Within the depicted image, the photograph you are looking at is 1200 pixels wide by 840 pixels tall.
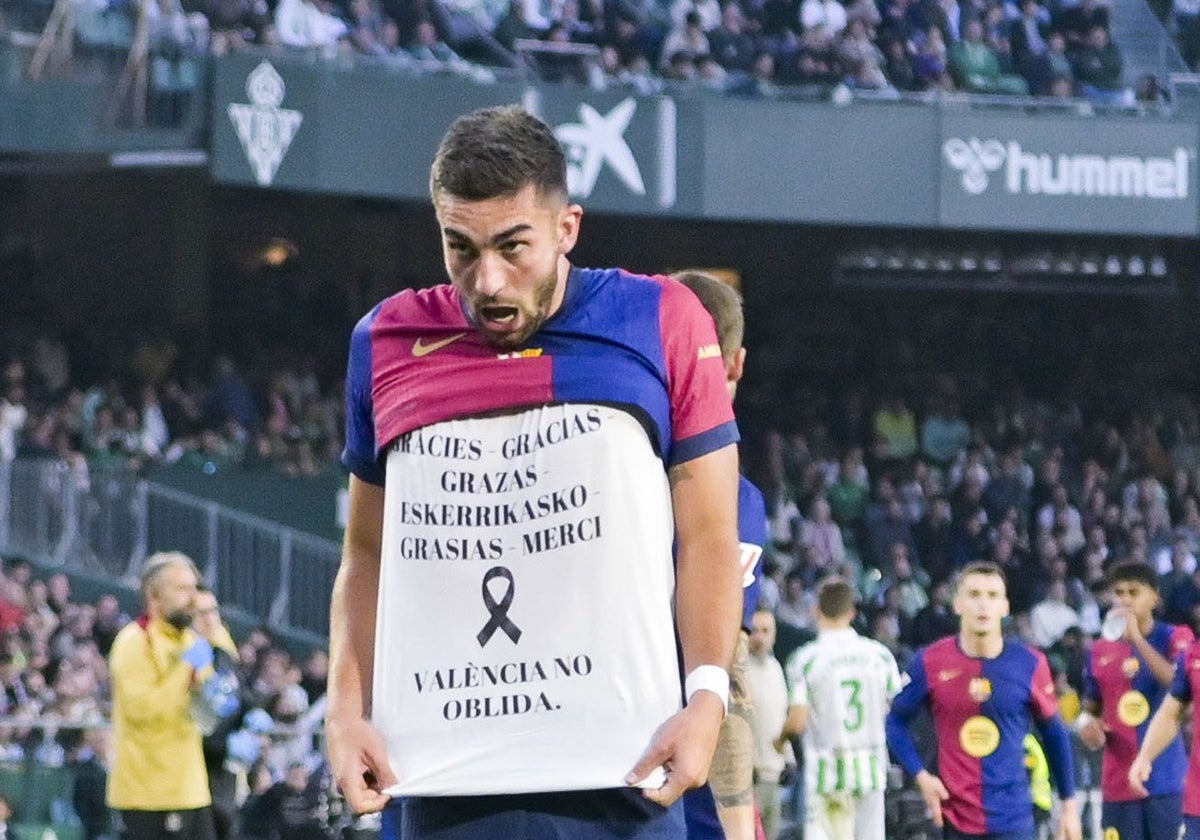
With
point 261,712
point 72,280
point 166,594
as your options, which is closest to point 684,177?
point 72,280

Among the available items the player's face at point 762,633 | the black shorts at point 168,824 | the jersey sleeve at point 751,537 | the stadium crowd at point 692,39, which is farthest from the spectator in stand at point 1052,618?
the jersey sleeve at point 751,537

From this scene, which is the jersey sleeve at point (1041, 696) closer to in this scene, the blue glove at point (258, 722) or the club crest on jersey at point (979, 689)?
the club crest on jersey at point (979, 689)

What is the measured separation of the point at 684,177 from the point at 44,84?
19.2 ft

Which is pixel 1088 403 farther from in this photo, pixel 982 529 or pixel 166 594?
pixel 166 594

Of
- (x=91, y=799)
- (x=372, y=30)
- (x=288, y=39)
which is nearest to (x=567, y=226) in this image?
(x=91, y=799)

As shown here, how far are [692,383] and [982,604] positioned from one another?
6.54m

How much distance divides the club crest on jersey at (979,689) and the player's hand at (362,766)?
6.68m

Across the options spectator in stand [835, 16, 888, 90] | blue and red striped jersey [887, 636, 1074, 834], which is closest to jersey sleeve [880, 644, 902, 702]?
blue and red striped jersey [887, 636, 1074, 834]

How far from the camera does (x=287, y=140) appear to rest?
67.6 ft

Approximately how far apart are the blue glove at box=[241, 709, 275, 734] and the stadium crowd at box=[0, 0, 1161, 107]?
6913 millimetres

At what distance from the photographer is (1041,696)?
983 centimetres

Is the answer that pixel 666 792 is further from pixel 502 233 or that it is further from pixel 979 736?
pixel 979 736

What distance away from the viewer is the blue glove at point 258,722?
12.6 metres

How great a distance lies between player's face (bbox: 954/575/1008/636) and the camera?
9.89 meters
